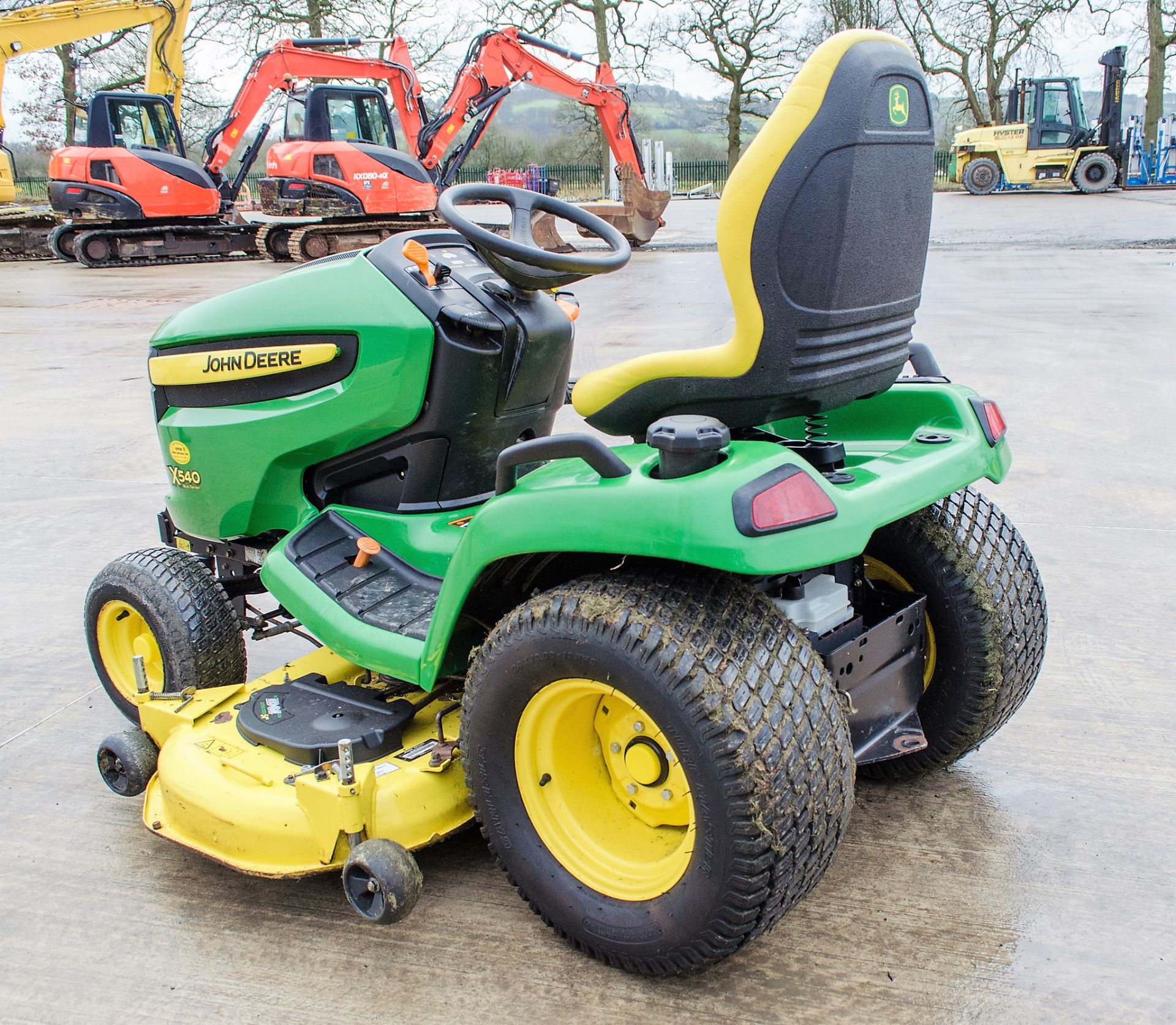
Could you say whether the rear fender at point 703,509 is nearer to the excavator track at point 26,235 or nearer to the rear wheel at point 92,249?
the rear wheel at point 92,249

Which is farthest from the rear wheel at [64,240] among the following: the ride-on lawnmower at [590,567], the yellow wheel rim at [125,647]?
the ride-on lawnmower at [590,567]

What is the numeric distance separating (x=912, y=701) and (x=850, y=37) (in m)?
1.25

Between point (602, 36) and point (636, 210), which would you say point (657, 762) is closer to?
point (636, 210)

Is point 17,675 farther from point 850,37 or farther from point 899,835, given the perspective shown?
point 850,37

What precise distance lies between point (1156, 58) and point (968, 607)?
33.7 meters

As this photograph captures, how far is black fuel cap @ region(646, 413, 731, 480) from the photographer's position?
1.66m

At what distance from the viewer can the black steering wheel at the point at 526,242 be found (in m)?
2.26

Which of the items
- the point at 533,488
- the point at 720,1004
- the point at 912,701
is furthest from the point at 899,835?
the point at 533,488

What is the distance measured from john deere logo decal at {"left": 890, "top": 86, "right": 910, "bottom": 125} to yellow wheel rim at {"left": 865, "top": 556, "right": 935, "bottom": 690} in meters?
0.91

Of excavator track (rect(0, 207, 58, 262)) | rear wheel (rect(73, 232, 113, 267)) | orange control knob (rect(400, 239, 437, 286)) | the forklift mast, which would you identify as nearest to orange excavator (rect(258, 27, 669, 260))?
rear wheel (rect(73, 232, 113, 267))

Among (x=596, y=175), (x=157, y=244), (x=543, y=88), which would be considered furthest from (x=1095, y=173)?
(x=596, y=175)

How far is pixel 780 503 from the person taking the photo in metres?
1.62

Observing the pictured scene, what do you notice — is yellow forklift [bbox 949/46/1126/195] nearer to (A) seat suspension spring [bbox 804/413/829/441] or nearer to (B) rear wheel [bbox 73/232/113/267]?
(B) rear wheel [bbox 73/232/113/267]

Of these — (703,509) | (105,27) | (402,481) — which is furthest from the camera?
(105,27)
